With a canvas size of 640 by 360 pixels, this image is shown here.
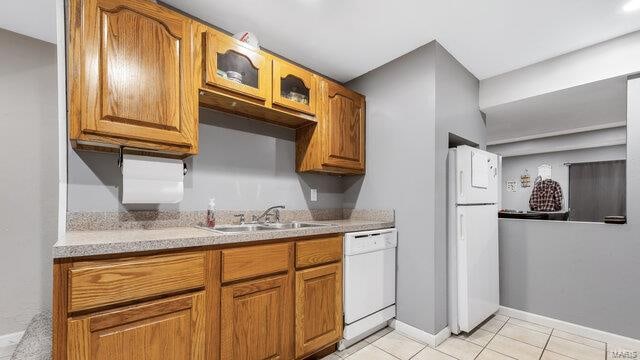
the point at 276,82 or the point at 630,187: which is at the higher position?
the point at 276,82

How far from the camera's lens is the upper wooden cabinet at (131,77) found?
130cm

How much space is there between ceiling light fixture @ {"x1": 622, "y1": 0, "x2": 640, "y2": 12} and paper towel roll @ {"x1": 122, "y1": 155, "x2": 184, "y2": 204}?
306 cm

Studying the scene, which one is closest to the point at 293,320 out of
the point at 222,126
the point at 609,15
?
the point at 222,126

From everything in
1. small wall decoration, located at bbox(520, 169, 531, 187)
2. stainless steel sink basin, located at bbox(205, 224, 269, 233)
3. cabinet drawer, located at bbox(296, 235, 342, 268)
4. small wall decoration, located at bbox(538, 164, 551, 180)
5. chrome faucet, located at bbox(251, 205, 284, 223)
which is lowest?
cabinet drawer, located at bbox(296, 235, 342, 268)

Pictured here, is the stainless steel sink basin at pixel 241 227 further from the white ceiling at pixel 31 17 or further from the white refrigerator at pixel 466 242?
the white ceiling at pixel 31 17

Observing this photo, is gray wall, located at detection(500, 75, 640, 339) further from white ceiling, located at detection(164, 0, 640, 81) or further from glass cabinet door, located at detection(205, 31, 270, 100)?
glass cabinet door, located at detection(205, 31, 270, 100)

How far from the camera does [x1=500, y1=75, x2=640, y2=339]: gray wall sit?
206 centimetres

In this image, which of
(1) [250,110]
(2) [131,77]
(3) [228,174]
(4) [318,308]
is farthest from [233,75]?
(4) [318,308]

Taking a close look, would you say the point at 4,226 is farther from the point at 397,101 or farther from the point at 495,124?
the point at 495,124

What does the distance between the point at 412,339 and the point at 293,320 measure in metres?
1.10

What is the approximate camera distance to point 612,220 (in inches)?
84.4

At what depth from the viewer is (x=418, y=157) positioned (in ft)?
7.39

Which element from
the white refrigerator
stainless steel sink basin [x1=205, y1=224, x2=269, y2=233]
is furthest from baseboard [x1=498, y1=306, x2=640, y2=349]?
stainless steel sink basin [x1=205, y1=224, x2=269, y2=233]

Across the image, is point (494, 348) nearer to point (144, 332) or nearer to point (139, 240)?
point (144, 332)
